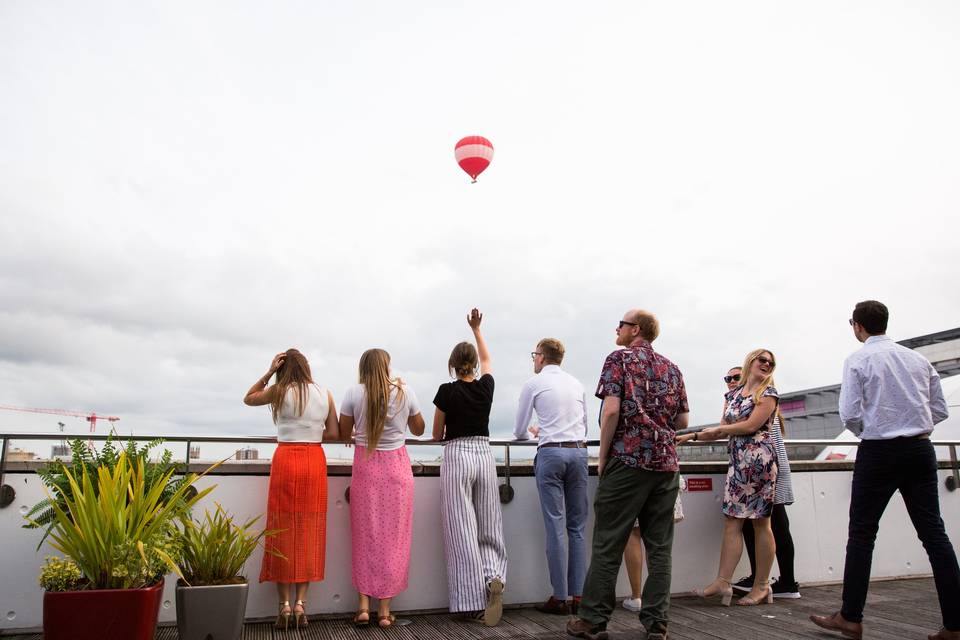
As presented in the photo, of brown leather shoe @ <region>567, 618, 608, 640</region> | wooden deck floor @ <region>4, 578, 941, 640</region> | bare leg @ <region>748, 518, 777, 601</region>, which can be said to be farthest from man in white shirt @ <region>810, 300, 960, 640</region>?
brown leather shoe @ <region>567, 618, 608, 640</region>

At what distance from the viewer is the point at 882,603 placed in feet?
15.5

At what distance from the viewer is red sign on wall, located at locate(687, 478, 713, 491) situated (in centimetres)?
533

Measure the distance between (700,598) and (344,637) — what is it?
2.70 m

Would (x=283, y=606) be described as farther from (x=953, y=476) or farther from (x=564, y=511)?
(x=953, y=476)

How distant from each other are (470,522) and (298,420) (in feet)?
4.15

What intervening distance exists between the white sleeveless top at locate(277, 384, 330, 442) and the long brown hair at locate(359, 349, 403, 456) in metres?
0.30

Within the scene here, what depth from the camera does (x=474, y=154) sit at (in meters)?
7.90

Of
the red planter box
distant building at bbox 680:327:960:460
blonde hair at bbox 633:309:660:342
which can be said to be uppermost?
distant building at bbox 680:327:960:460

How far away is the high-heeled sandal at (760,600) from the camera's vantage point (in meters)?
4.65

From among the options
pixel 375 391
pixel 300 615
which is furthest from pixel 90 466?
pixel 375 391

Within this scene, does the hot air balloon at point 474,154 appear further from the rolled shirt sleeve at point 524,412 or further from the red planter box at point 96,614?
the red planter box at point 96,614

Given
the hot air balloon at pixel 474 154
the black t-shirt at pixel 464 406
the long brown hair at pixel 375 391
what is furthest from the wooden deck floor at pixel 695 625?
the hot air balloon at pixel 474 154

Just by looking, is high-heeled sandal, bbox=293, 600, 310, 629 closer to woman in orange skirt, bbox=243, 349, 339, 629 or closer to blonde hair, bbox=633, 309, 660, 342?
woman in orange skirt, bbox=243, 349, 339, 629

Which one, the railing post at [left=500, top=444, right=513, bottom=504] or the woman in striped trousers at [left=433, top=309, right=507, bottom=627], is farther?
the railing post at [left=500, top=444, right=513, bottom=504]
